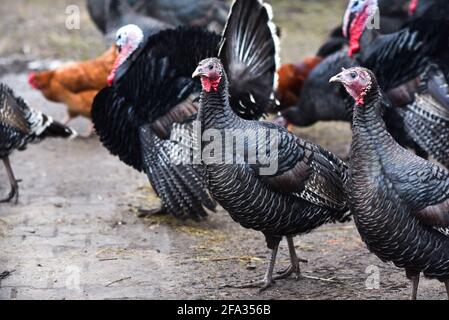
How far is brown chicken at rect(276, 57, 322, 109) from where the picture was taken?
7.82 metres

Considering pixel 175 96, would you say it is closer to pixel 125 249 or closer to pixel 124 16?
pixel 125 249

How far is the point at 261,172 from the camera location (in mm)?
4566

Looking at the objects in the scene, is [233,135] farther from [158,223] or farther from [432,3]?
[432,3]

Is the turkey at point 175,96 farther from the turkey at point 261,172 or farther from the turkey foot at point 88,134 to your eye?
the turkey foot at point 88,134

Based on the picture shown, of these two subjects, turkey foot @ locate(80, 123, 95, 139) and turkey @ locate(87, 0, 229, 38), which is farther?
turkey @ locate(87, 0, 229, 38)

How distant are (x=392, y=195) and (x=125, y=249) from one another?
187 centimetres

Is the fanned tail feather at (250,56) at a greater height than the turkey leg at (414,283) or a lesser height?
greater

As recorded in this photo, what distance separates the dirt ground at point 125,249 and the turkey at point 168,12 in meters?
1.74

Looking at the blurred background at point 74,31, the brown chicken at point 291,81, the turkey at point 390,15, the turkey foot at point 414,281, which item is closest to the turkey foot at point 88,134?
the brown chicken at point 291,81

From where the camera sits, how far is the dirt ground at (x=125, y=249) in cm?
475

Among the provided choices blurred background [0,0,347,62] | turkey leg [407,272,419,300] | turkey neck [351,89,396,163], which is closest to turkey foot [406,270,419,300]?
turkey leg [407,272,419,300]

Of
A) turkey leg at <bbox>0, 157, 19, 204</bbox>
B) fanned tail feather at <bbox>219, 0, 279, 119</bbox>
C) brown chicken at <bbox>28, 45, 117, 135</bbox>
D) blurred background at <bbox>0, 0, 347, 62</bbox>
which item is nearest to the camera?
fanned tail feather at <bbox>219, 0, 279, 119</bbox>

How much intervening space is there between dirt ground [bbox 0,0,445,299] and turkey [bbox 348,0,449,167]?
788 millimetres

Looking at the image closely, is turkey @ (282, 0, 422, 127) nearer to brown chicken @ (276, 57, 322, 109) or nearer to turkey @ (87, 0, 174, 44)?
brown chicken @ (276, 57, 322, 109)
